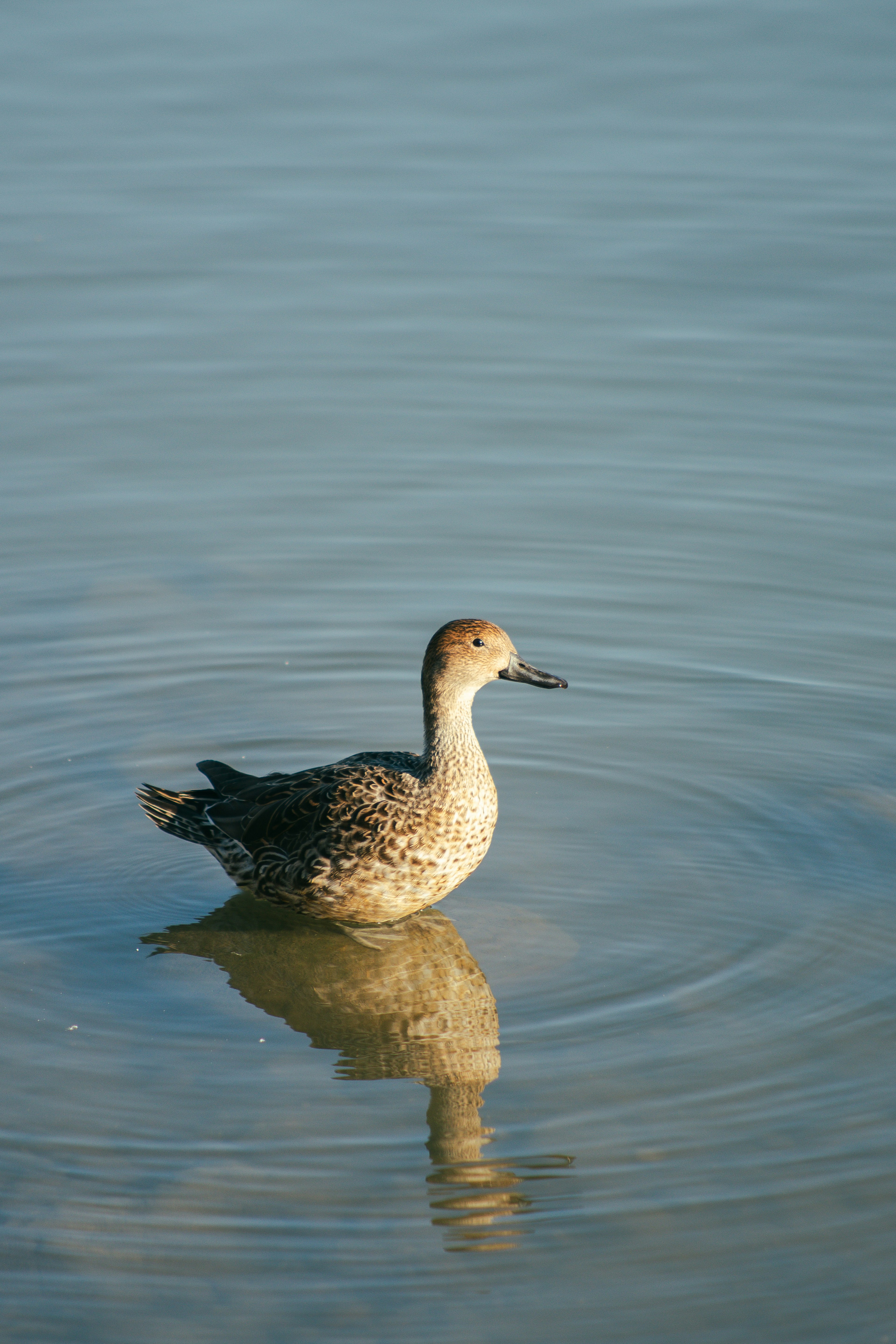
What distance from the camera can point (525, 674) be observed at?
6.60m

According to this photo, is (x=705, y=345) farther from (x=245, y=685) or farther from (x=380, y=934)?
(x=380, y=934)

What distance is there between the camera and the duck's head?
6.51 metres

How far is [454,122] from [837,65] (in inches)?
149

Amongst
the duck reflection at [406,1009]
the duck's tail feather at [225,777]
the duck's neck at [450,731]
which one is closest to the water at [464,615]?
the duck reflection at [406,1009]

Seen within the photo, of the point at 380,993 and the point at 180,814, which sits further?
the point at 180,814

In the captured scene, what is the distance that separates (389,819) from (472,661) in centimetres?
72

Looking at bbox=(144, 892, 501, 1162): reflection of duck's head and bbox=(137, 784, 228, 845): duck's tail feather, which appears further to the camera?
bbox=(137, 784, 228, 845): duck's tail feather

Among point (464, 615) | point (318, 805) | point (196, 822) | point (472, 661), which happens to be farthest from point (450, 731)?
point (464, 615)

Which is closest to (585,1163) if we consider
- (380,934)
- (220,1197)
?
(220,1197)

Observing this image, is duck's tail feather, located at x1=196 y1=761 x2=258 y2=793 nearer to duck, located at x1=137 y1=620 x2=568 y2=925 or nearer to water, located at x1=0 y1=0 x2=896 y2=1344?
duck, located at x1=137 y1=620 x2=568 y2=925

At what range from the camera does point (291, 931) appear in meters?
6.76

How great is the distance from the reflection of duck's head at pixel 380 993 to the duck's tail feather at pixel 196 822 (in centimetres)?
24

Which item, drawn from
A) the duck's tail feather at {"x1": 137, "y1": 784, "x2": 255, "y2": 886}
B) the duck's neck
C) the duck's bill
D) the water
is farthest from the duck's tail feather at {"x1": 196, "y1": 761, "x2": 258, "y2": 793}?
A: the duck's bill

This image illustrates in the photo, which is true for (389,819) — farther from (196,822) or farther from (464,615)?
(464,615)
